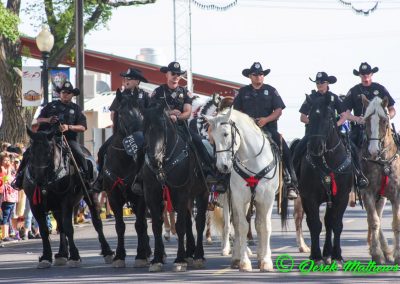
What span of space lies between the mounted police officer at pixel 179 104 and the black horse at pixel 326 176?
155cm

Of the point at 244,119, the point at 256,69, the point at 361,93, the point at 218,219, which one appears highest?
the point at 256,69

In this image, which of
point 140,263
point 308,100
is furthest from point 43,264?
point 308,100

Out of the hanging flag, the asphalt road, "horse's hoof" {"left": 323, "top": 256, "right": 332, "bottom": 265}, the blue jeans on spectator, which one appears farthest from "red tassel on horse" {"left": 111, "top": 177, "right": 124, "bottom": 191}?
the hanging flag

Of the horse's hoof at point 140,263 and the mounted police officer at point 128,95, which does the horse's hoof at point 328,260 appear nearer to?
the horse's hoof at point 140,263

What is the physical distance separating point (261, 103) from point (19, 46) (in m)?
19.2

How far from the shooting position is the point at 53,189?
18094mm

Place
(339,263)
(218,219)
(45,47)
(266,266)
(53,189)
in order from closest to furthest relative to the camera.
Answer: (266,266) → (339,263) → (53,189) → (218,219) → (45,47)

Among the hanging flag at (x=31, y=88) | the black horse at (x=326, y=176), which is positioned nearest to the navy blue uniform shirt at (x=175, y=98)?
the black horse at (x=326, y=176)

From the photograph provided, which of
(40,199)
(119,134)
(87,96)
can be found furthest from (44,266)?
(87,96)

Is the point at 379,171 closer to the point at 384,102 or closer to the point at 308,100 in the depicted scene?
the point at 384,102

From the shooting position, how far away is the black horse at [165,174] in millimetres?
16562

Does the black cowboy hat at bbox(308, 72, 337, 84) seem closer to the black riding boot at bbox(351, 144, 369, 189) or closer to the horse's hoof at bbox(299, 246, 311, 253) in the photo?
the black riding boot at bbox(351, 144, 369, 189)

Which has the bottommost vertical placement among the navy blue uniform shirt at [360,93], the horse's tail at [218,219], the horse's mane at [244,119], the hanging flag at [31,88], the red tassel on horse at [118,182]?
the horse's tail at [218,219]

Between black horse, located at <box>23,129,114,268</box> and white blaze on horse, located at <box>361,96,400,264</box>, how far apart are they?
4.28 m
